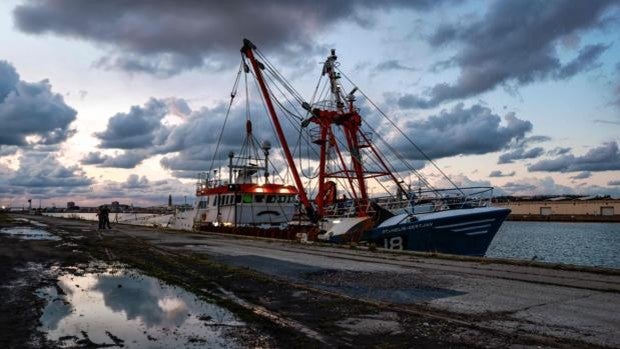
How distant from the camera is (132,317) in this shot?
8.55 metres

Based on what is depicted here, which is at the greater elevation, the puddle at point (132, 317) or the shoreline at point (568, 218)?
the shoreline at point (568, 218)

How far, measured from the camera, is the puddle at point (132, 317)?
707 centimetres

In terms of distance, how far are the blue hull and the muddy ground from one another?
13566 millimetres

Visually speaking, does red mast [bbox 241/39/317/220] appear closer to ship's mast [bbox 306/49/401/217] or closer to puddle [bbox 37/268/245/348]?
ship's mast [bbox 306/49/401/217]

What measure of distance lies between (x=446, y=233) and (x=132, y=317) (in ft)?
64.9

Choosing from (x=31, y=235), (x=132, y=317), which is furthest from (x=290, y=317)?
(x=31, y=235)

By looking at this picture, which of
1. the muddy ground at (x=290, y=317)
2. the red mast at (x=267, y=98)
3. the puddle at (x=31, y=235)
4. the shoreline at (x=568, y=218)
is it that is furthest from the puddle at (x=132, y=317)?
the shoreline at (x=568, y=218)

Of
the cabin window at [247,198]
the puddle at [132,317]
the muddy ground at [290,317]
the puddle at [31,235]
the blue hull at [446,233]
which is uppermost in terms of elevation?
the cabin window at [247,198]

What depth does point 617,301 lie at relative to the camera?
32.8ft

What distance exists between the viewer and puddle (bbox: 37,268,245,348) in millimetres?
7070

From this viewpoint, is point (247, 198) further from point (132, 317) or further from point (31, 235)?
point (132, 317)

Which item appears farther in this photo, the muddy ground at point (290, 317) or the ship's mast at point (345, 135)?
the ship's mast at point (345, 135)

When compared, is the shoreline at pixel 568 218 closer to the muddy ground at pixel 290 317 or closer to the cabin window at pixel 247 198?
the cabin window at pixel 247 198

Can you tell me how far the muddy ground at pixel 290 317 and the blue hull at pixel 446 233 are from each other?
1357cm
